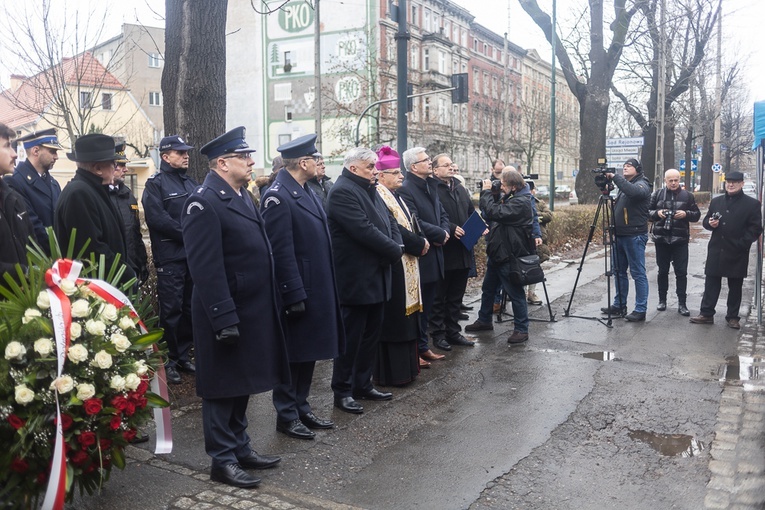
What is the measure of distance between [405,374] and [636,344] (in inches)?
129

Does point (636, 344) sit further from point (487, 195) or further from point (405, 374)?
point (405, 374)

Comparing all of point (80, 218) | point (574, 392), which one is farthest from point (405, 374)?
point (80, 218)

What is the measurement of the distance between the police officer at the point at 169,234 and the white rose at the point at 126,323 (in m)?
2.60

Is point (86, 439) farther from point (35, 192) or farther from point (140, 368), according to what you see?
point (35, 192)

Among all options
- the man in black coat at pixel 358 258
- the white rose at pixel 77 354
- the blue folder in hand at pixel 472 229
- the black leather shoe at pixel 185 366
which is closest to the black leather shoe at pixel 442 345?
the blue folder in hand at pixel 472 229

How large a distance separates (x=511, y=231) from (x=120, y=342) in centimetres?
551

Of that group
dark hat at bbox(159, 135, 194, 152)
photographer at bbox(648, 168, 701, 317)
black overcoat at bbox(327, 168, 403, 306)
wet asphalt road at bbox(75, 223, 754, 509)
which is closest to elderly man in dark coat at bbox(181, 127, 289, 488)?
wet asphalt road at bbox(75, 223, 754, 509)

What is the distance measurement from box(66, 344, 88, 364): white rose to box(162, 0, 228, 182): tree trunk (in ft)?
14.0

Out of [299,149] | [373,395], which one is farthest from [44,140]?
[373,395]

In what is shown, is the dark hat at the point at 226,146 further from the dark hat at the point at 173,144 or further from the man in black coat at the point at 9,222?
the dark hat at the point at 173,144

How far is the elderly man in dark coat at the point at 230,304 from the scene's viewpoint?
4.47m

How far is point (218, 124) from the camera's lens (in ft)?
26.0

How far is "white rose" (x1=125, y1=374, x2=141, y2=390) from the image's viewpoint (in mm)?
3938

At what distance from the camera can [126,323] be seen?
4090 mm
